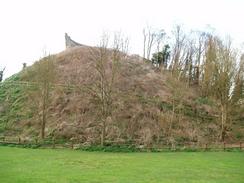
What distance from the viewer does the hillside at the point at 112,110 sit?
3712cm

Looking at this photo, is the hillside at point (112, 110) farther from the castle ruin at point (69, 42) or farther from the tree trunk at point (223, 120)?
the castle ruin at point (69, 42)

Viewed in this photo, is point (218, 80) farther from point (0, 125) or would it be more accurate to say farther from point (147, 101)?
point (0, 125)

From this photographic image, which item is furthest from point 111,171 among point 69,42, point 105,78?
point 69,42

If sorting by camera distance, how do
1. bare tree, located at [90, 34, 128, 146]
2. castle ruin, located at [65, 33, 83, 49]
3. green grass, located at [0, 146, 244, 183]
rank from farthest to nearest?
castle ruin, located at [65, 33, 83, 49]
bare tree, located at [90, 34, 128, 146]
green grass, located at [0, 146, 244, 183]

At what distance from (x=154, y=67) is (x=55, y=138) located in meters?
27.9

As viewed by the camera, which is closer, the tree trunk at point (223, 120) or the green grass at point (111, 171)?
the green grass at point (111, 171)

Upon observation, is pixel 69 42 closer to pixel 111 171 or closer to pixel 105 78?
pixel 105 78

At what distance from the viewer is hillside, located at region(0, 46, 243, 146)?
3712cm

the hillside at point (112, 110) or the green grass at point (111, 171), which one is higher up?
the hillside at point (112, 110)

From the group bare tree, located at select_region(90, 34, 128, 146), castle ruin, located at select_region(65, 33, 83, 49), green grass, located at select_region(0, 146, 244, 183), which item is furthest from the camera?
castle ruin, located at select_region(65, 33, 83, 49)

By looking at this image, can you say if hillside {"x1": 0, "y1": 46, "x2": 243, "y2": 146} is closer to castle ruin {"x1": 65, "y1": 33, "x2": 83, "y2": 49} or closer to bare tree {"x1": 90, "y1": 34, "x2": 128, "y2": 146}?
bare tree {"x1": 90, "y1": 34, "x2": 128, "y2": 146}

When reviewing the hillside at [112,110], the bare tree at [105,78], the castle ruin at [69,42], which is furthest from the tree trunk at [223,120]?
the castle ruin at [69,42]

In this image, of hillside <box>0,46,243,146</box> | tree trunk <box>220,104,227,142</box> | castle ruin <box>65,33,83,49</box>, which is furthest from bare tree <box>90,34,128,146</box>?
castle ruin <box>65,33,83,49</box>

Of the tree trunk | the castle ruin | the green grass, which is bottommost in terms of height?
the green grass
